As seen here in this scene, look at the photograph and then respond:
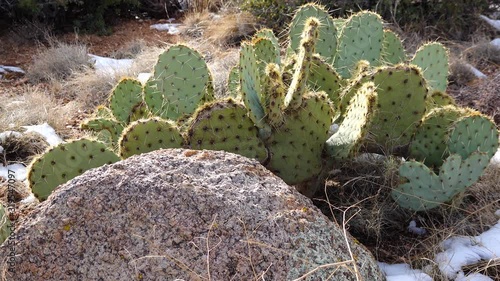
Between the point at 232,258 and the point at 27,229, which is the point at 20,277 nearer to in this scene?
the point at 27,229

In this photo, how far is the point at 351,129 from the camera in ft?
10.3

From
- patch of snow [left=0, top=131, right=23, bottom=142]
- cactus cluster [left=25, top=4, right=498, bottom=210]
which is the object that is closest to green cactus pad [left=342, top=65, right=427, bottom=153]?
cactus cluster [left=25, top=4, right=498, bottom=210]

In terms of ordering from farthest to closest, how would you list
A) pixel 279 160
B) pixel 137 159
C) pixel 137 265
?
1. pixel 279 160
2. pixel 137 159
3. pixel 137 265

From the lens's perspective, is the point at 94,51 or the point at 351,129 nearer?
the point at 351,129

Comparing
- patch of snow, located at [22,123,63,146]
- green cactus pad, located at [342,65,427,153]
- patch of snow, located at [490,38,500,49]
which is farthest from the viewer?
patch of snow, located at [490,38,500,49]

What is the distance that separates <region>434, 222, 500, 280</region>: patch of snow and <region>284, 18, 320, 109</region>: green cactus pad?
3.39 feet

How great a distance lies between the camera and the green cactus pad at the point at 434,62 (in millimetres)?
4301

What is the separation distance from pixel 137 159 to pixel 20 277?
0.61 metres

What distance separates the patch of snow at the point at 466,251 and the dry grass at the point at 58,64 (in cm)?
465

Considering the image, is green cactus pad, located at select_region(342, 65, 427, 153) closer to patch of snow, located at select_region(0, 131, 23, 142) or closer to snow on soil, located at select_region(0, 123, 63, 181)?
snow on soil, located at select_region(0, 123, 63, 181)

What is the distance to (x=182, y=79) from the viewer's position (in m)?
3.67

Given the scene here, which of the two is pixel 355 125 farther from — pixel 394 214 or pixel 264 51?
pixel 264 51

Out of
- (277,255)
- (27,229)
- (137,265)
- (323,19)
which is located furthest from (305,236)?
(323,19)

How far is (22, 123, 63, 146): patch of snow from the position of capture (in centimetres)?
488
